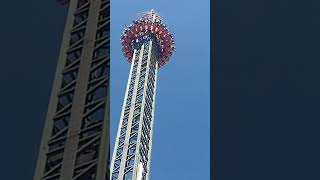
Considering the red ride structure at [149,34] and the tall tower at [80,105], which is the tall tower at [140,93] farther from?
the tall tower at [80,105]

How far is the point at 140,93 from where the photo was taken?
10794cm

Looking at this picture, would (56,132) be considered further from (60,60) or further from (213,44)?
(213,44)

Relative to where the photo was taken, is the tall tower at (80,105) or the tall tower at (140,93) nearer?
the tall tower at (80,105)

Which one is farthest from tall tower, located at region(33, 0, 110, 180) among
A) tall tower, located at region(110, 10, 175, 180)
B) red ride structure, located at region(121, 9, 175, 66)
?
red ride structure, located at region(121, 9, 175, 66)

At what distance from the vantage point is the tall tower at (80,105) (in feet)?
45.3

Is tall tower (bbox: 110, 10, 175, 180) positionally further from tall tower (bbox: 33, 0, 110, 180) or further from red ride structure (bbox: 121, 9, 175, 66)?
tall tower (bbox: 33, 0, 110, 180)

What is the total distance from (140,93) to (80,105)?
306 ft

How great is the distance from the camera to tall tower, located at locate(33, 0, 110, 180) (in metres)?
13.8

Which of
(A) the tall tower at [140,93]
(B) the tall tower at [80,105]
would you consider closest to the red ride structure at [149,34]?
(A) the tall tower at [140,93]

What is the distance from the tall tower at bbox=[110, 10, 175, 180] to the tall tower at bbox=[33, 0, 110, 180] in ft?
238

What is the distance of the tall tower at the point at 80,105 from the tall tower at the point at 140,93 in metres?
72.5

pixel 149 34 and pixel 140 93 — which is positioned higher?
pixel 149 34

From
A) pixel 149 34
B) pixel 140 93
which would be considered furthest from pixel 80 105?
pixel 149 34

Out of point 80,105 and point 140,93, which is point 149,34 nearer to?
point 140,93
